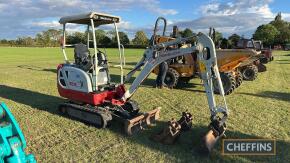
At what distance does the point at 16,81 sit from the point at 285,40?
7615 centimetres

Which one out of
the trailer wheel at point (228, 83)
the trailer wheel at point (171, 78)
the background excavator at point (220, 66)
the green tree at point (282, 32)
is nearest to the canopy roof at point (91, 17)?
the background excavator at point (220, 66)

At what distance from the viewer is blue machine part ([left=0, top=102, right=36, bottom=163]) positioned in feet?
13.2

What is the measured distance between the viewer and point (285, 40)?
7950cm

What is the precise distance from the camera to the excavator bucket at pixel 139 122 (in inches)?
289

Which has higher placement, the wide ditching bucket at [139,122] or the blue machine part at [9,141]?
the blue machine part at [9,141]

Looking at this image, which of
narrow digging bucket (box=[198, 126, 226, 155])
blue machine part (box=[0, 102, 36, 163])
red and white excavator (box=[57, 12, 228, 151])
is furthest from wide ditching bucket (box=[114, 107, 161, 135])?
blue machine part (box=[0, 102, 36, 163])

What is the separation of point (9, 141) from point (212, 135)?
4.04 m

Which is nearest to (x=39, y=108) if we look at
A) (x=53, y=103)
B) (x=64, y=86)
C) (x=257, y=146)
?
(x=53, y=103)

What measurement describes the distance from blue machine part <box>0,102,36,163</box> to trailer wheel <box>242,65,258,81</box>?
14.3m

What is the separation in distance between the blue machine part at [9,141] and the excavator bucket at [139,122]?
332cm

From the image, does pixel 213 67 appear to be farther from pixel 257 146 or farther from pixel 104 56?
pixel 104 56

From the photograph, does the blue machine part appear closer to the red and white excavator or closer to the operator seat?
the red and white excavator

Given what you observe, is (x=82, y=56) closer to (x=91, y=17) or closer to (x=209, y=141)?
(x=91, y=17)

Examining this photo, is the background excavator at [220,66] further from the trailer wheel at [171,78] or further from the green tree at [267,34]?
the green tree at [267,34]
